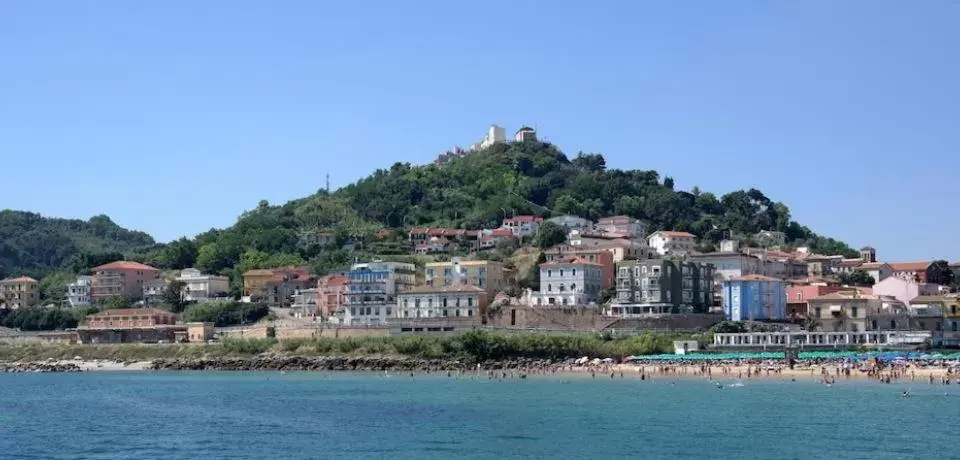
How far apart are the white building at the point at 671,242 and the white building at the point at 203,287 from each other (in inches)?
1555

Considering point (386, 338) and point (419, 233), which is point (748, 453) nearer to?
point (386, 338)

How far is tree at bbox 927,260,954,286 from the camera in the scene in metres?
101

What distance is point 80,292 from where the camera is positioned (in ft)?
382

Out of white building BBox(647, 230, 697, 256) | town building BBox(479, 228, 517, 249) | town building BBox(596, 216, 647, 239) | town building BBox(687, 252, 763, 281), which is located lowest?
town building BBox(687, 252, 763, 281)

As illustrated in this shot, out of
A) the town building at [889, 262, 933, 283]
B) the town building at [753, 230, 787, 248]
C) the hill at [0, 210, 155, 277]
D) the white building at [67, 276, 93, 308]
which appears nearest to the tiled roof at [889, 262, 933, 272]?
the town building at [889, 262, 933, 283]

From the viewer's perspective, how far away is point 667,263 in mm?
85438

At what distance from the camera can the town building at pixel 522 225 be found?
116812 millimetres

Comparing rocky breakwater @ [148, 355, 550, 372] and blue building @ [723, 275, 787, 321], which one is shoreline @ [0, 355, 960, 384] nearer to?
rocky breakwater @ [148, 355, 550, 372]

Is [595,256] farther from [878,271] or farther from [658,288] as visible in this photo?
[878,271]

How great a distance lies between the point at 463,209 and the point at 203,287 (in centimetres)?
3198

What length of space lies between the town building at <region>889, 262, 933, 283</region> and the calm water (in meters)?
40.1

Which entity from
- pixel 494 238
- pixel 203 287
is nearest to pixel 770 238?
pixel 494 238

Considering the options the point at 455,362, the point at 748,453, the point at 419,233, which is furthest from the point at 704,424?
the point at 419,233

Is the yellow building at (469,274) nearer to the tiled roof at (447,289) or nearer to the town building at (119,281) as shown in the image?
the tiled roof at (447,289)
